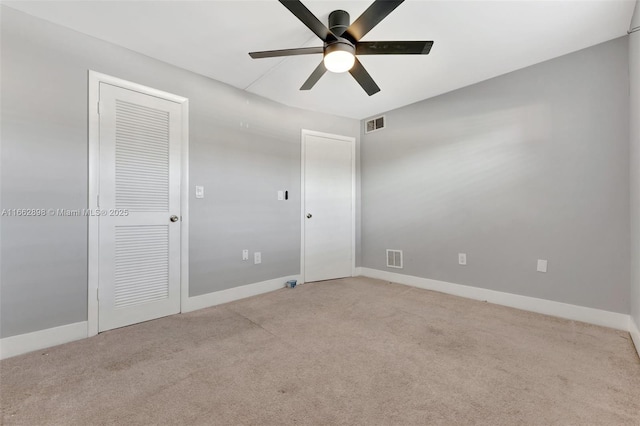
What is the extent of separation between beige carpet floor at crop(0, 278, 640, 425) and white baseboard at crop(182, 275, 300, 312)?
25cm

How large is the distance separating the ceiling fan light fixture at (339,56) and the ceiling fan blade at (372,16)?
0.28 ft

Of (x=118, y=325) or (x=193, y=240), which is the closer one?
(x=118, y=325)

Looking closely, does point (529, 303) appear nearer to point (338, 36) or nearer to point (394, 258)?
point (394, 258)

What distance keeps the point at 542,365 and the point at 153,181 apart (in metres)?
3.29

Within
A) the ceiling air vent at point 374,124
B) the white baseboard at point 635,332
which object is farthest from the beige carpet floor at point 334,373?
the ceiling air vent at point 374,124

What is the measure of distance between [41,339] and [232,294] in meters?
1.48

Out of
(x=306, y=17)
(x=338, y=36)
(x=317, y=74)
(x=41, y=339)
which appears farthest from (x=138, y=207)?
(x=338, y=36)

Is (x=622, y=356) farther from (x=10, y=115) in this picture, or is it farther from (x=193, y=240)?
(x=10, y=115)

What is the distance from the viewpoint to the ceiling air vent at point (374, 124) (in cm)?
400

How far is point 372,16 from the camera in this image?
161 centimetres

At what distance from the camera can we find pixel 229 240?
3.05 meters

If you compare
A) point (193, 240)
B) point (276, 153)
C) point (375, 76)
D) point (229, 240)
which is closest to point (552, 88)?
point (375, 76)

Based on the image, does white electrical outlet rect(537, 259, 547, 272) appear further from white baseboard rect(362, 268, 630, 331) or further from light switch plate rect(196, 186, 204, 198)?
light switch plate rect(196, 186, 204, 198)

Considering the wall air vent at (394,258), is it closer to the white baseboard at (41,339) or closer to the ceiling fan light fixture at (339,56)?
the ceiling fan light fixture at (339,56)
